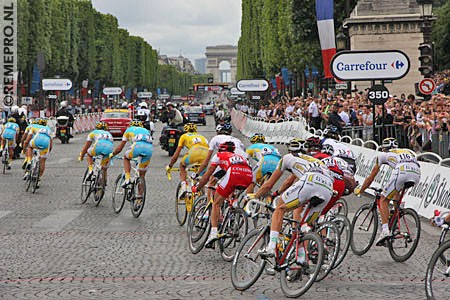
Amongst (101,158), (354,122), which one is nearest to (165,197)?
(101,158)

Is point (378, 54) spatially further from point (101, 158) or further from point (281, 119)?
point (281, 119)

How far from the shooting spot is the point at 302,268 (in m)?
8.59

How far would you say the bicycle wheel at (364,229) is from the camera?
11.4 m

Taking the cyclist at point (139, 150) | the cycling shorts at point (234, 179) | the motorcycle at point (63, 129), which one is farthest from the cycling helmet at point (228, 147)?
the motorcycle at point (63, 129)

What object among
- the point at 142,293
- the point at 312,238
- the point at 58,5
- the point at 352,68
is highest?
the point at 58,5

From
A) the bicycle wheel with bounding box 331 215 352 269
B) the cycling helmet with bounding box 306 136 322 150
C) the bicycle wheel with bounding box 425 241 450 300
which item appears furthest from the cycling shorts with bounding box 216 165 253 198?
the bicycle wheel with bounding box 425 241 450 300

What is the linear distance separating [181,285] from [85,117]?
4895cm

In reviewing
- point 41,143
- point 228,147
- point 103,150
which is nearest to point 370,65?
point 103,150

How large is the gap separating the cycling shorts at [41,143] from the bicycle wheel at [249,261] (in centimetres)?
1090

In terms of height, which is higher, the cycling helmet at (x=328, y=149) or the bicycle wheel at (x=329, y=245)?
the cycling helmet at (x=328, y=149)

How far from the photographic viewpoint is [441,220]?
26.9ft

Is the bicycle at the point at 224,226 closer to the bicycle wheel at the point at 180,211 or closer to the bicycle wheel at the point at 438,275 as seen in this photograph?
the bicycle wheel at the point at 180,211

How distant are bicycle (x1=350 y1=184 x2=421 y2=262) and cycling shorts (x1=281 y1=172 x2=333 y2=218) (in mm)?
2018

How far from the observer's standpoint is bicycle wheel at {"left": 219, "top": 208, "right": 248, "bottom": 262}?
10.6m
